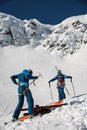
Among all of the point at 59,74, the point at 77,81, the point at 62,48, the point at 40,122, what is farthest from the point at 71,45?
the point at 40,122

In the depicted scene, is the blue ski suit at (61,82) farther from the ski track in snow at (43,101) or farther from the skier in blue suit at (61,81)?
the ski track in snow at (43,101)

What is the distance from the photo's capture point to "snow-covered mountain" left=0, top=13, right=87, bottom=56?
16262 cm

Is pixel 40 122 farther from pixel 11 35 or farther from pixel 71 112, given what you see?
pixel 11 35

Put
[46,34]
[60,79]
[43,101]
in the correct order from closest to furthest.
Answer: [60,79]
[43,101]
[46,34]

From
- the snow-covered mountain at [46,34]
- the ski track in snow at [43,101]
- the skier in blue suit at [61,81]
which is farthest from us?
the snow-covered mountain at [46,34]

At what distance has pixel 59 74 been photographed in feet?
71.6

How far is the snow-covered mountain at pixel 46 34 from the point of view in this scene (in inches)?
6403

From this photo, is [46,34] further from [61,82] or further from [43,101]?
[61,82]

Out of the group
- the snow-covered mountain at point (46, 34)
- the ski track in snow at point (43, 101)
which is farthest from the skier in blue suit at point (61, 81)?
the snow-covered mountain at point (46, 34)

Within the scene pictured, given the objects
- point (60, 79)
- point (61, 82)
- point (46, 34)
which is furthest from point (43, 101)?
point (46, 34)

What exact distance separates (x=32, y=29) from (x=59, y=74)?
165 meters

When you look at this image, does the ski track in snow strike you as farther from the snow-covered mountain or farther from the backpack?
the snow-covered mountain

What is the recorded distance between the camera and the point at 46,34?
187625 mm

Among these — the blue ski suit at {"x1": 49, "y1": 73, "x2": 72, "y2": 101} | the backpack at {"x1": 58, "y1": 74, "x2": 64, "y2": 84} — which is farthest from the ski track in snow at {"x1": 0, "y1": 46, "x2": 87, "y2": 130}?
the backpack at {"x1": 58, "y1": 74, "x2": 64, "y2": 84}
